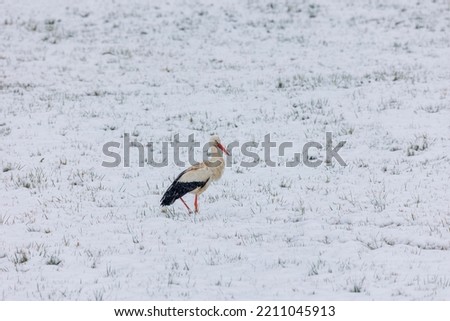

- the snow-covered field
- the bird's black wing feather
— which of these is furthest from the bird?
the snow-covered field

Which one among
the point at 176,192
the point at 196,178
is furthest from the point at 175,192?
the point at 196,178

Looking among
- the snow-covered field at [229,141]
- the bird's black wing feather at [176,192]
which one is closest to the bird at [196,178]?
the bird's black wing feather at [176,192]

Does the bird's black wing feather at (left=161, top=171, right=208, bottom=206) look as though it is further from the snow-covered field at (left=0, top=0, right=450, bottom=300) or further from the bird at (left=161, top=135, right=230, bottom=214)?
the snow-covered field at (left=0, top=0, right=450, bottom=300)

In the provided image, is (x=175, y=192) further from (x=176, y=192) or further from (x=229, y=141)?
(x=229, y=141)

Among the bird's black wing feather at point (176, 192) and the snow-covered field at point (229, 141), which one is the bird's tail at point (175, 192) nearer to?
the bird's black wing feather at point (176, 192)

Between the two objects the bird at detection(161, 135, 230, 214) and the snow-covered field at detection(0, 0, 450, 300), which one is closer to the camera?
the snow-covered field at detection(0, 0, 450, 300)
